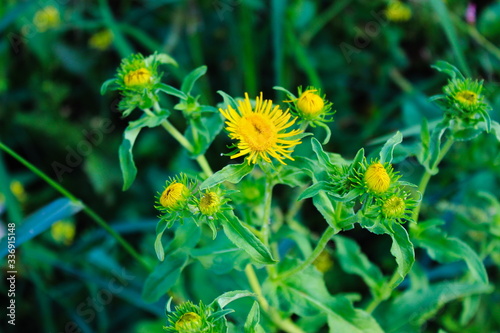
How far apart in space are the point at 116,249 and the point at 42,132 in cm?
71

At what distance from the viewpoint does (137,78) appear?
4.33ft

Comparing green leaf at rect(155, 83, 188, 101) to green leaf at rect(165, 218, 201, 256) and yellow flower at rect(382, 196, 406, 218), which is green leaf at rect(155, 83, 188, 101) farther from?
yellow flower at rect(382, 196, 406, 218)

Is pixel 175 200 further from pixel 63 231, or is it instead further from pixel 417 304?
pixel 63 231

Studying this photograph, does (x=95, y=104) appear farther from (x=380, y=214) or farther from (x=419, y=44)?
(x=380, y=214)

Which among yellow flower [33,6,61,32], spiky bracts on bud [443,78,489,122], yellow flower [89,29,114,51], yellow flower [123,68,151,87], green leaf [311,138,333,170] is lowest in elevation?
green leaf [311,138,333,170]

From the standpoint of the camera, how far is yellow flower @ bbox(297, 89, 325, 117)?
4.14 ft

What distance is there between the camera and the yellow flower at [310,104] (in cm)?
126

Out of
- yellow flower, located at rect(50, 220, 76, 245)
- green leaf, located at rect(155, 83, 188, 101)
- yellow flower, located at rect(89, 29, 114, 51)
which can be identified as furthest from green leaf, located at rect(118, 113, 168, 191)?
yellow flower, located at rect(89, 29, 114, 51)

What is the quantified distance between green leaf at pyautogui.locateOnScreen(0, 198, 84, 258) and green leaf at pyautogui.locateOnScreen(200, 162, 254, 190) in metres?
0.69

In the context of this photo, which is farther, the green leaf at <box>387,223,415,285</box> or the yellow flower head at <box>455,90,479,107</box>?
the yellow flower head at <box>455,90,479,107</box>

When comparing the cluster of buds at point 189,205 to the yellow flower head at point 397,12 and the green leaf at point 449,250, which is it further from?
the yellow flower head at point 397,12

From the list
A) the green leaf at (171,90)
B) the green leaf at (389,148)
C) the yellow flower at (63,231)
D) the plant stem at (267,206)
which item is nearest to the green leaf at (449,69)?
the green leaf at (389,148)

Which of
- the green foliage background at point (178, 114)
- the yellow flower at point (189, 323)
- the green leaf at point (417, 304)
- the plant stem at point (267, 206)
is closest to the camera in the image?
the yellow flower at point (189, 323)

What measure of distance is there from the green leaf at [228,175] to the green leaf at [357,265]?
0.55m
